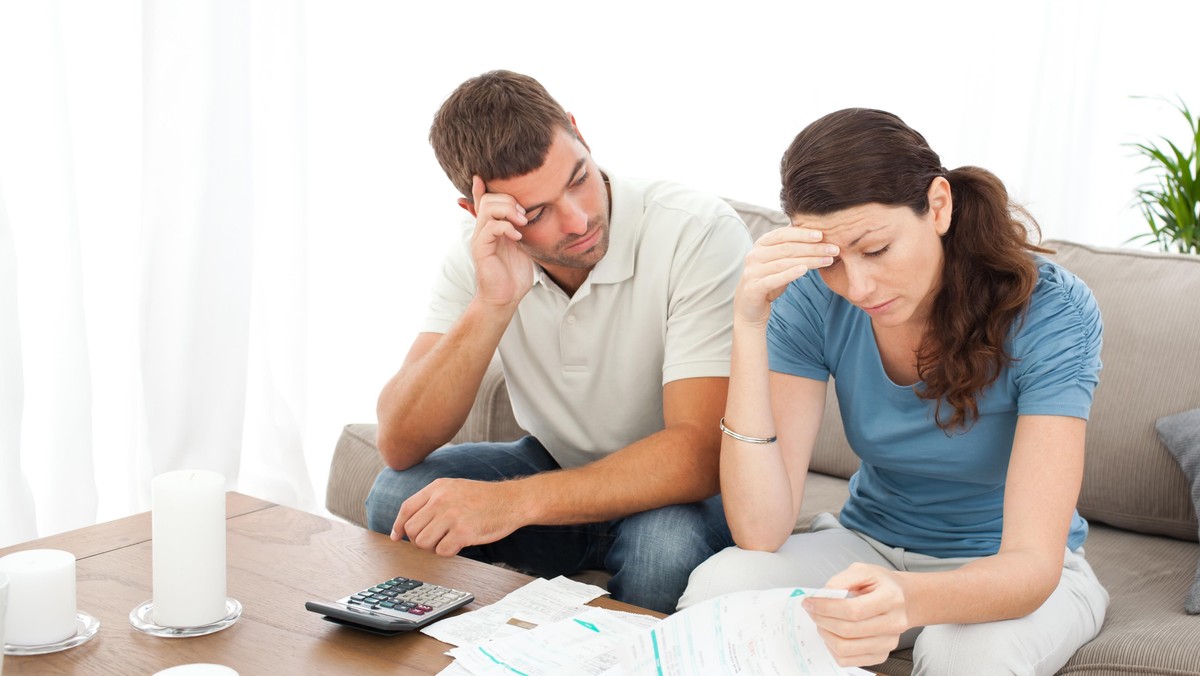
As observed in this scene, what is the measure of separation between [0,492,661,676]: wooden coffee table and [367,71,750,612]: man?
10 centimetres

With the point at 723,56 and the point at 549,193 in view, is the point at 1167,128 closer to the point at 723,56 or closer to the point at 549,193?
the point at 723,56

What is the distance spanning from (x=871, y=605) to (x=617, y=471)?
23.3 inches

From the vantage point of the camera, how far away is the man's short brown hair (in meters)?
1.66

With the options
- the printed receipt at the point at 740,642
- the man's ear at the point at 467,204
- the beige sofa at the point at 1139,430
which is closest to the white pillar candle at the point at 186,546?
the printed receipt at the point at 740,642

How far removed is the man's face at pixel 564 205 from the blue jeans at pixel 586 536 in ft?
1.27

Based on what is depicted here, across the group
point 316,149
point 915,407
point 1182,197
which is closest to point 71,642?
point 915,407

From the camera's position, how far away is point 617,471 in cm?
165

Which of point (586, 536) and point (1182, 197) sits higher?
point (1182, 197)

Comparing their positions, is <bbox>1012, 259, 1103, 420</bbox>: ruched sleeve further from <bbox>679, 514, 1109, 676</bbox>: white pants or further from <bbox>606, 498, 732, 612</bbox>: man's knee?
<bbox>606, 498, 732, 612</bbox>: man's knee

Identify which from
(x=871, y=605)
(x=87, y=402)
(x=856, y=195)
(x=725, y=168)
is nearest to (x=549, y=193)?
(x=856, y=195)

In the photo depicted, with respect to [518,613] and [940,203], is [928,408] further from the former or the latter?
[518,613]

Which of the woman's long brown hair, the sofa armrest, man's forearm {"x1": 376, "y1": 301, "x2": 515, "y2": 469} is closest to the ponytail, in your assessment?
the woman's long brown hair

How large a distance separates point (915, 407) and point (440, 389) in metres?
0.77

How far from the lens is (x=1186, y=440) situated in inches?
71.6
